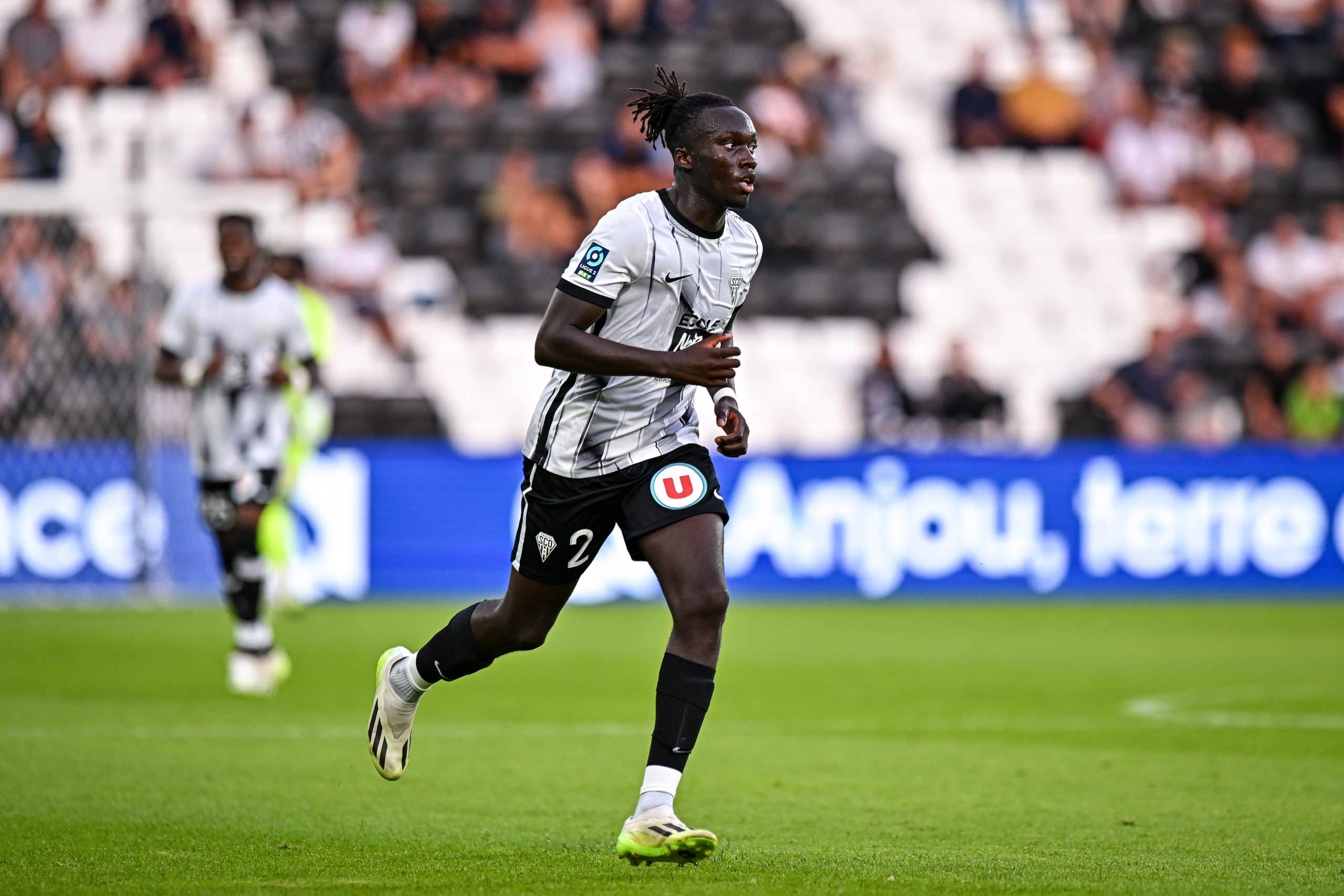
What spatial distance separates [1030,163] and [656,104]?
1656 cm

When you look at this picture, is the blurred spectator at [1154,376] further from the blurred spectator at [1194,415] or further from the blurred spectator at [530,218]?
the blurred spectator at [530,218]

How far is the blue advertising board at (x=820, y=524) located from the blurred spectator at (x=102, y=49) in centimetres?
Result: 536

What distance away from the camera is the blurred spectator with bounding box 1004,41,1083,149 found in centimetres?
2209

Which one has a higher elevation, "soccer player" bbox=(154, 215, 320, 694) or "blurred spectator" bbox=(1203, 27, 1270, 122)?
"blurred spectator" bbox=(1203, 27, 1270, 122)

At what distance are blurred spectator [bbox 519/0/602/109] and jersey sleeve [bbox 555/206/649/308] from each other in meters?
15.5

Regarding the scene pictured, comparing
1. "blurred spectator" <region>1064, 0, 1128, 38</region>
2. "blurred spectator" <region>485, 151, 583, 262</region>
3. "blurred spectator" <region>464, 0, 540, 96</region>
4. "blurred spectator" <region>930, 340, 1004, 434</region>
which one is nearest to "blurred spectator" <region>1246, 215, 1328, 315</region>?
"blurred spectator" <region>1064, 0, 1128, 38</region>

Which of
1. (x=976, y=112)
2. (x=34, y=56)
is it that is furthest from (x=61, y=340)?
(x=976, y=112)

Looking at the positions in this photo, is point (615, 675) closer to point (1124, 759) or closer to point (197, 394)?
point (197, 394)

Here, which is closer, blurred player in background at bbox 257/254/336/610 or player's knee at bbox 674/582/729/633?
player's knee at bbox 674/582/729/633

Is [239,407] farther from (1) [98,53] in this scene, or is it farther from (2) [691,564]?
(1) [98,53]

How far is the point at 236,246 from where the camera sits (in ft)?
34.0

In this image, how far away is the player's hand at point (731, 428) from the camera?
5.81 m

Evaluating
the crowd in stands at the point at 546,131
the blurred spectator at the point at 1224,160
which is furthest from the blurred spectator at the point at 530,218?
the blurred spectator at the point at 1224,160

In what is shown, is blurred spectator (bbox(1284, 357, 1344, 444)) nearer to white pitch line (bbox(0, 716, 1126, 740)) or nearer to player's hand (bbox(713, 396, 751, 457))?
white pitch line (bbox(0, 716, 1126, 740))
